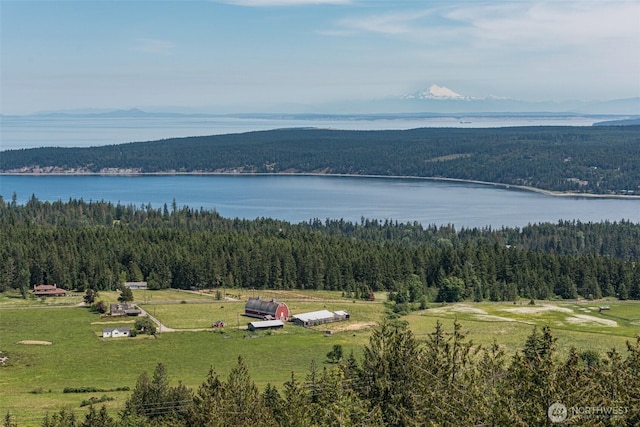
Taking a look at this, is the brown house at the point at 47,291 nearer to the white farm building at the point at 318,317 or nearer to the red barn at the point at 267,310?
the red barn at the point at 267,310

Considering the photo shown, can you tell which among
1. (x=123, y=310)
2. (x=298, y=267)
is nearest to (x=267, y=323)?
(x=123, y=310)

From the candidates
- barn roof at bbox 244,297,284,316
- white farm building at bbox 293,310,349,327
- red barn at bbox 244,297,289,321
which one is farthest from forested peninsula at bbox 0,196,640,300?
barn roof at bbox 244,297,284,316

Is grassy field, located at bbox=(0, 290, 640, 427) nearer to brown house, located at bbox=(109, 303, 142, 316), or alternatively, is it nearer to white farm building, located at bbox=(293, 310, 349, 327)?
white farm building, located at bbox=(293, 310, 349, 327)

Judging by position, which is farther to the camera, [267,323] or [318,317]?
[318,317]

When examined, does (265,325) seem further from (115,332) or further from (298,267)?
(298,267)

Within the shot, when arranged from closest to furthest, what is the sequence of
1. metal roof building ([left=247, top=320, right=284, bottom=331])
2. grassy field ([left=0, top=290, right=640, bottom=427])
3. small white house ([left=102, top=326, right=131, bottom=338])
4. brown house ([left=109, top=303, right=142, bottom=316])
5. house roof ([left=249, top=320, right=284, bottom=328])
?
grassy field ([left=0, top=290, right=640, bottom=427]) → small white house ([left=102, top=326, right=131, bottom=338]) → metal roof building ([left=247, top=320, right=284, bottom=331]) → house roof ([left=249, top=320, right=284, bottom=328]) → brown house ([left=109, top=303, right=142, bottom=316])

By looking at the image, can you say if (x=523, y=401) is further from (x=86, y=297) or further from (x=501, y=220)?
(x=501, y=220)

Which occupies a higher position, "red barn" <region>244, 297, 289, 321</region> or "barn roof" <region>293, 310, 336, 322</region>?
"red barn" <region>244, 297, 289, 321</region>

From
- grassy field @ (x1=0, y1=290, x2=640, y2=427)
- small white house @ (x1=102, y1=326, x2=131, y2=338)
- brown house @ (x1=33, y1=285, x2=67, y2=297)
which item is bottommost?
grassy field @ (x1=0, y1=290, x2=640, y2=427)

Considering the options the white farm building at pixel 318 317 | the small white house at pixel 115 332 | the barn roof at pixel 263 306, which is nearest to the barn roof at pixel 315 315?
the white farm building at pixel 318 317
